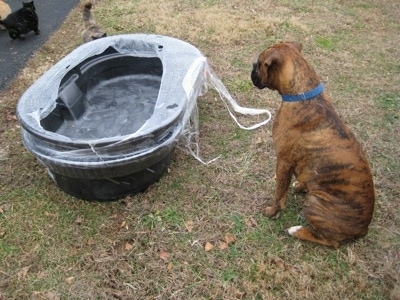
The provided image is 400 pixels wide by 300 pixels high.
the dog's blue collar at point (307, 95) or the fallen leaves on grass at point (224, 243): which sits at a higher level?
the dog's blue collar at point (307, 95)

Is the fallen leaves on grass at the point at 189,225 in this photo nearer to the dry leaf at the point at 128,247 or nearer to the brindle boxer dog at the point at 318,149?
the dry leaf at the point at 128,247

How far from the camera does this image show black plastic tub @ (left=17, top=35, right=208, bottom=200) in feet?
10.9

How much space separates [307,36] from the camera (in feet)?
24.0

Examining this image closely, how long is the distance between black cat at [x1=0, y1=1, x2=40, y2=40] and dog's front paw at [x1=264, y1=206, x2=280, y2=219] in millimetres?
5790

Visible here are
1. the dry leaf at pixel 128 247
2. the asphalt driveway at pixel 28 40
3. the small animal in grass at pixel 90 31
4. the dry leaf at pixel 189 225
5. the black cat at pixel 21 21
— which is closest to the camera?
the dry leaf at pixel 128 247

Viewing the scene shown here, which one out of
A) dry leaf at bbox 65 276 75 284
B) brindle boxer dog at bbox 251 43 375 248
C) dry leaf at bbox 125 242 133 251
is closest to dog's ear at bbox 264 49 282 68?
brindle boxer dog at bbox 251 43 375 248

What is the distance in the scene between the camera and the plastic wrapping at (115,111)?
3340 millimetres

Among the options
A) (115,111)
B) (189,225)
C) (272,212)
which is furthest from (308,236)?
(115,111)

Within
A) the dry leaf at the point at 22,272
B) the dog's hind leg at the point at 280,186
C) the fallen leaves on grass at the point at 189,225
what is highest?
the dog's hind leg at the point at 280,186

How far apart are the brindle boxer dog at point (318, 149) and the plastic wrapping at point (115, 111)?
1.07 meters

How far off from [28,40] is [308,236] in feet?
20.6

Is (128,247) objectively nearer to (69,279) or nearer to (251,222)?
(69,279)

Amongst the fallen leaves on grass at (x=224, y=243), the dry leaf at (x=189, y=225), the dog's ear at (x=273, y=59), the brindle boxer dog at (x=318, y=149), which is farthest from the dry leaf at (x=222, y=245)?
the dog's ear at (x=273, y=59)

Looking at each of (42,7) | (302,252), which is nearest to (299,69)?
(302,252)
